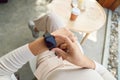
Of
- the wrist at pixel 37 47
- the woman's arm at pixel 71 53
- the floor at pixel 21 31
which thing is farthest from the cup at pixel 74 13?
the wrist at pixel 37 47

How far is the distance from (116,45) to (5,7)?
1.30 metres

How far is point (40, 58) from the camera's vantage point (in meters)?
1.31

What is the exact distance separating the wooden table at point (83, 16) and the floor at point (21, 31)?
25cm

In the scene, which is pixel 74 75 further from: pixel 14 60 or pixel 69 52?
pixel 14 60

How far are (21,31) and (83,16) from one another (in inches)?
24.4

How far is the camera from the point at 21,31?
2076 millimetres

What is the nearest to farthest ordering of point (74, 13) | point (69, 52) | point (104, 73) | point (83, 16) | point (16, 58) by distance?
point (16, 58) < point (69, 52) < point (104, 73) < point (74, 13) < point (83, 16)

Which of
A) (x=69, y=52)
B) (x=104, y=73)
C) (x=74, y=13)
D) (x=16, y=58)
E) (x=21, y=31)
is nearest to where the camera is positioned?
(x=16, y=58)

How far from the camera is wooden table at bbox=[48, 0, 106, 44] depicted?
6.01 ft

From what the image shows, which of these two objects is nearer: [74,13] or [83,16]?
[74,13]

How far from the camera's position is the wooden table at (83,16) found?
6.01 feet

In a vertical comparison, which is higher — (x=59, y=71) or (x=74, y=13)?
(x=59, y=71)

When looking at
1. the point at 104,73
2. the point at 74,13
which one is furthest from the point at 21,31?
the point at 104,73

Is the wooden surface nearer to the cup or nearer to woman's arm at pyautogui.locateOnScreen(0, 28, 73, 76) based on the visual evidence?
the cup
